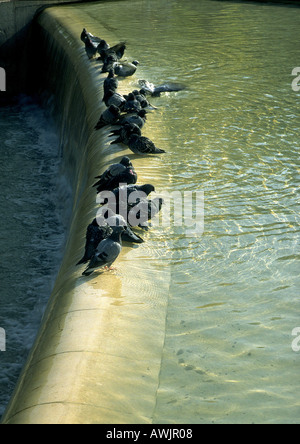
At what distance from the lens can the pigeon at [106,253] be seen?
5410 millimetres

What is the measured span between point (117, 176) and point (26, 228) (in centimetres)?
375

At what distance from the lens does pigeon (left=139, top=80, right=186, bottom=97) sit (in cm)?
1121

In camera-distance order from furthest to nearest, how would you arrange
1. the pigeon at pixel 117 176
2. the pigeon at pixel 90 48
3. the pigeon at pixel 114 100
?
the pigeon at pixel 90 48 → the pigeon at pixel 114 100 → the pigeon at pixel 117 176

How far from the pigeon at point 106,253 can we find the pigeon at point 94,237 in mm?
151

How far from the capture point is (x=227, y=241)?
20.4 feet

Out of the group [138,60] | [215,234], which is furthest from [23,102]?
[215,234]

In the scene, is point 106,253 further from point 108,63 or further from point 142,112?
→ point 108,63

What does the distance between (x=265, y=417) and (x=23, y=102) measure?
1512 centimetres

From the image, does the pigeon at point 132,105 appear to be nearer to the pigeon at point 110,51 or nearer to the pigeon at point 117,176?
the pigeon at point 117,176

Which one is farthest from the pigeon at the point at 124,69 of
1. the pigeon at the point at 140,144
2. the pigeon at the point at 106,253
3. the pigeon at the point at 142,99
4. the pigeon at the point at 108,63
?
the pigeon at the point at 106,253

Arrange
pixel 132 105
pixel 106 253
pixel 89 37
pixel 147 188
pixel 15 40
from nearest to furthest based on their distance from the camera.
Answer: pixel 106 253 → pixel 147 188 → pixel 132 105 → pixel 89 37 → pixel 15 40

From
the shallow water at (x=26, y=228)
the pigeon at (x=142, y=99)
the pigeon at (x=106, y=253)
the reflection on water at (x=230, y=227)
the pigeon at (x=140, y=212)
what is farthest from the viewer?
the pigeon at (x=142, y=99)

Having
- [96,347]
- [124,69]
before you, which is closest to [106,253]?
[96,347]

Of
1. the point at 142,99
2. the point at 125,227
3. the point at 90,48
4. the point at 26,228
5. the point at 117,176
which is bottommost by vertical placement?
the point at 26,228
